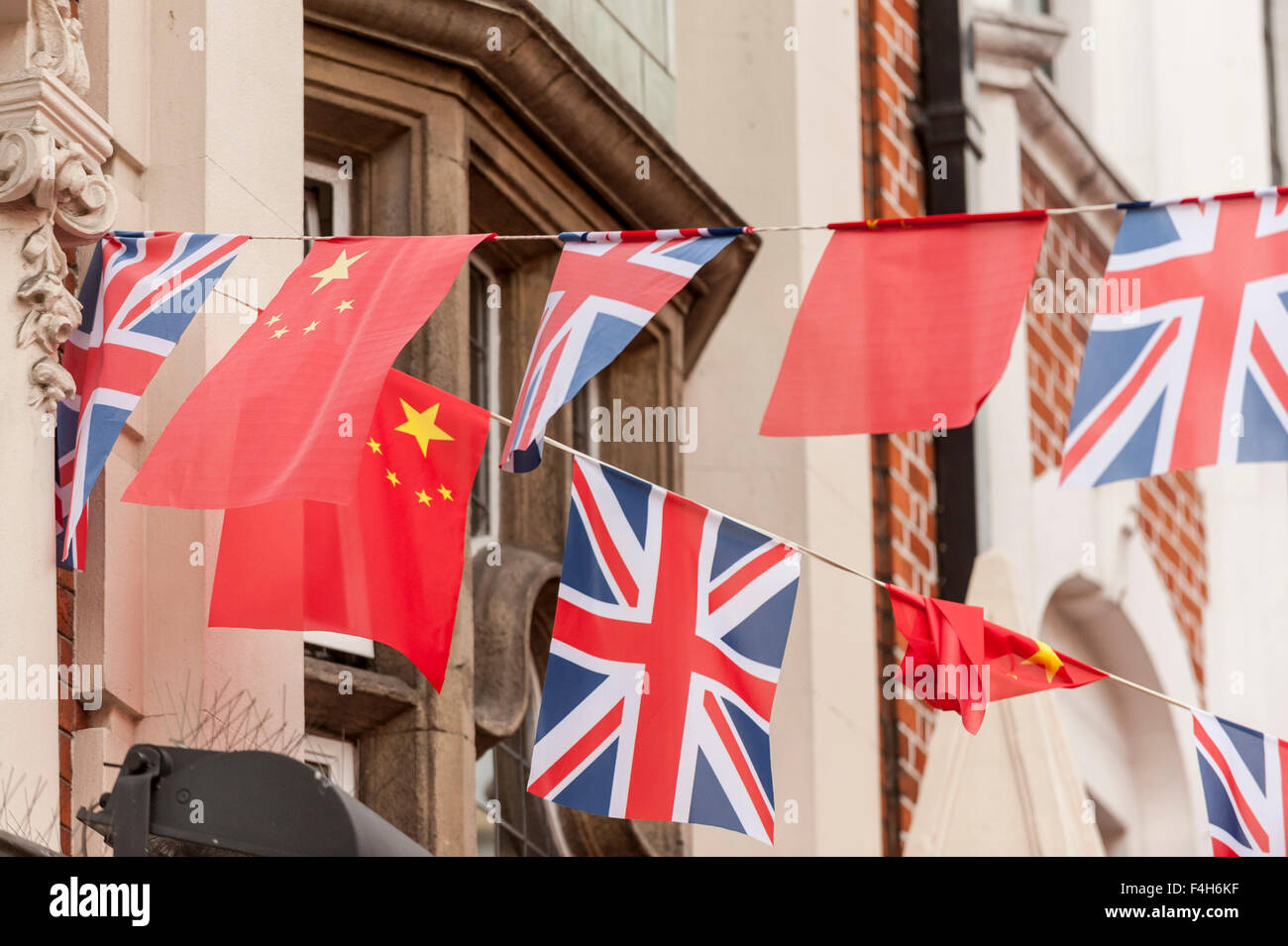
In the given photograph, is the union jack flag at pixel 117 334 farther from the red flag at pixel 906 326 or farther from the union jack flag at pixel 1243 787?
the union jack flag at pixel 1243 787

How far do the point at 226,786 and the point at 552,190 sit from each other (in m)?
→ 5.62

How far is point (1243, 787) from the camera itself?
7.38 metres

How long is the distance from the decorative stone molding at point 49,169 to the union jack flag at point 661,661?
1576 millimetres

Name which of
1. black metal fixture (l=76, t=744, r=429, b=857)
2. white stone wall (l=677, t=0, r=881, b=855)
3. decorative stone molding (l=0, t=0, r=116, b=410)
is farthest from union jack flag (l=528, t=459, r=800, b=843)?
white stone wall (l=677, t=0, r=881, b=855)

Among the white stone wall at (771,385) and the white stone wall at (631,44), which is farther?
the white stone wall at (771,385)

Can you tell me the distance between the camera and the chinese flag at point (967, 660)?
7297 mm

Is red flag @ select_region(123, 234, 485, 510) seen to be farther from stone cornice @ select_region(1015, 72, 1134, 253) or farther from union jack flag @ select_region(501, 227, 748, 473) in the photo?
stone cornice @ select_region(1015, 72, 1134, 253)

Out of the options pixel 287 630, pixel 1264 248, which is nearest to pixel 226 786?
pixel 287 630

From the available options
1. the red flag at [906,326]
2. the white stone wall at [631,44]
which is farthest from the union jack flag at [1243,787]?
the white stone wall at [631,44]

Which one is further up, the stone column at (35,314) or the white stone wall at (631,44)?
the white stone wall at (631,44)

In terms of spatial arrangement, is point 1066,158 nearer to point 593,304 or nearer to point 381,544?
point 593,304

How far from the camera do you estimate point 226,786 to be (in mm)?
5504

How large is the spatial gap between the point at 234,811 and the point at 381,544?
2018 mm

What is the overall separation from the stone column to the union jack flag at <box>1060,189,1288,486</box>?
115 inches
